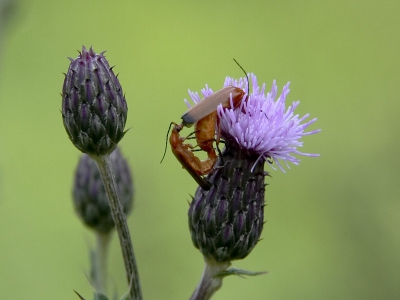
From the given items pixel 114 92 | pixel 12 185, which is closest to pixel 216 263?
pixel 114 92

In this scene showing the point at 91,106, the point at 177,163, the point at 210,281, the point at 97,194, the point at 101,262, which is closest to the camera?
the point at 91,106

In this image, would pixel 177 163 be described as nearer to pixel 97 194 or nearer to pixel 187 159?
pixel 97 194

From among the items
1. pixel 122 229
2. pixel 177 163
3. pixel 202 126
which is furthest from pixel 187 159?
pixel 177 163

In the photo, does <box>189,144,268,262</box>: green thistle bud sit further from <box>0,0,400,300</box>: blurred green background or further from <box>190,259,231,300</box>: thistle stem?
<box>0,0,400,300</box>: blurred green background

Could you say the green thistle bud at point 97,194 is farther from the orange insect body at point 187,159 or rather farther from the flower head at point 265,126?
the flower head at point 265,126

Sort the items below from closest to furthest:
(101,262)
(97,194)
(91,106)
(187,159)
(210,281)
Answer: (91,106)
(187,159)
(210,281)
(101,262)
(97,194)
